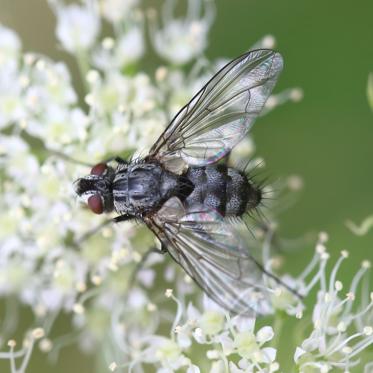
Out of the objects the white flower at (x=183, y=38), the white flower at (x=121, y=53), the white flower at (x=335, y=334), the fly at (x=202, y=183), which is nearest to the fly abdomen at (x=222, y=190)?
the fly at (x=202, y=183)

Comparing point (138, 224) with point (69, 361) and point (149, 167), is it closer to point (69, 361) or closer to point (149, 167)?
point (149, 167)

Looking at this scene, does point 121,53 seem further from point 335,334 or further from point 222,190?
point 335,334

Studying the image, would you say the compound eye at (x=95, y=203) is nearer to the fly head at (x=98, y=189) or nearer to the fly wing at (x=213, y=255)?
the fly head at (x=98, y=189)

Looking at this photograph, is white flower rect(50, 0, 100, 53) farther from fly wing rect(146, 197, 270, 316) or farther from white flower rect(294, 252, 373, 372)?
white flower rect(294, 252, 373, 372)

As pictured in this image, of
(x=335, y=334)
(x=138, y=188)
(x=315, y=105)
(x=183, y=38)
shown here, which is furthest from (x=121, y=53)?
(x=335, y=334)

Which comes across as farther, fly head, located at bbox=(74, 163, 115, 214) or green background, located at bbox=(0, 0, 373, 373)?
green background, located at bbox=(0, 0, 373, 373)

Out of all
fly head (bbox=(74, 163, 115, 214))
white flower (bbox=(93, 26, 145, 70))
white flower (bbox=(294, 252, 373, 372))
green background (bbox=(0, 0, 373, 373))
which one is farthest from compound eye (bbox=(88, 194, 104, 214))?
green background (bbox=(0, 0, 373, 373))

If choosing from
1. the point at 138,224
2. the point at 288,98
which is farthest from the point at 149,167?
the point at 288,98
